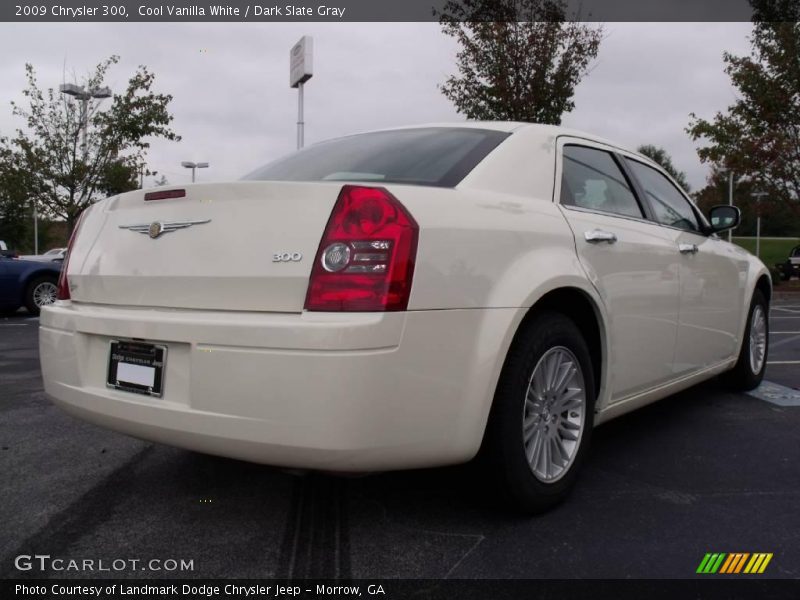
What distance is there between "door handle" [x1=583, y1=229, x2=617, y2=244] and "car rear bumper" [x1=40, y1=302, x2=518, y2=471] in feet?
2.23

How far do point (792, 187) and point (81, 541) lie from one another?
19748 mm

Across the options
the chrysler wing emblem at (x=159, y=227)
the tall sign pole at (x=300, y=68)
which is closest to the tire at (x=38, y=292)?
the tall sign pole at (x=300, y=68)

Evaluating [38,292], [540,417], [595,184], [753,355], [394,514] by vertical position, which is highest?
[595,184]

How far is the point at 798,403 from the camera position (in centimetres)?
432

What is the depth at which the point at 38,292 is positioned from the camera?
10.9m

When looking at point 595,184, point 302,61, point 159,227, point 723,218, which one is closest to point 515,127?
point 595,184

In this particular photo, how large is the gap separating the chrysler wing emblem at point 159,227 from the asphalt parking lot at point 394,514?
948 millimetres

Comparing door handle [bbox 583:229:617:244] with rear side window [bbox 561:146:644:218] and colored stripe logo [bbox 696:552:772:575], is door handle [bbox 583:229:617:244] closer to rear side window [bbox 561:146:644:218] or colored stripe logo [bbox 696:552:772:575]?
rear side window [bbox 561:146:644:218]

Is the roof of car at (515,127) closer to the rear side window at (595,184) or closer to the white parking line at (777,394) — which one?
the rear side window at (595,184)

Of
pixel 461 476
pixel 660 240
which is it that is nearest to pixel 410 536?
pixel 461 476

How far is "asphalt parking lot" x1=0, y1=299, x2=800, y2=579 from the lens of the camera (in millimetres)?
2096

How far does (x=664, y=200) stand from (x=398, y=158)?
5.95 ft

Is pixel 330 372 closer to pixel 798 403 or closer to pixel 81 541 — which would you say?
pixel 81 541

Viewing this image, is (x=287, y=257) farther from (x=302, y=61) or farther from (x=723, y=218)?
(x=302, y=61)
